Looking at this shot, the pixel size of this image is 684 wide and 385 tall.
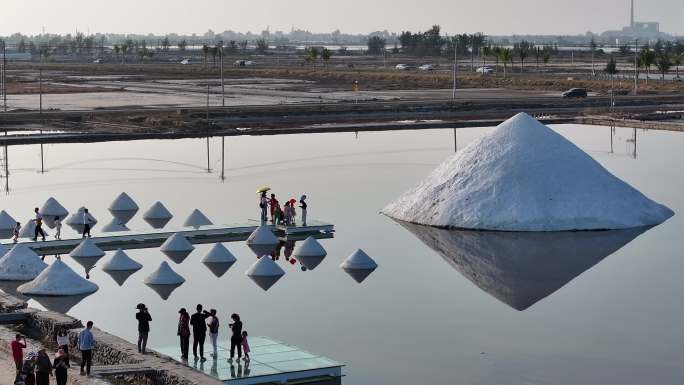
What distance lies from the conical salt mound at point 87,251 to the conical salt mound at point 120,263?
3.23ft

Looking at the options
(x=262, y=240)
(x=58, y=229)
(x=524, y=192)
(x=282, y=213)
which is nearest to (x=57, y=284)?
(x=58, y=229)

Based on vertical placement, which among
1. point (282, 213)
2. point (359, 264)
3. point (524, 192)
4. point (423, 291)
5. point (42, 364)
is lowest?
point (423, 291)

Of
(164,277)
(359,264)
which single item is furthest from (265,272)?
(164,277)

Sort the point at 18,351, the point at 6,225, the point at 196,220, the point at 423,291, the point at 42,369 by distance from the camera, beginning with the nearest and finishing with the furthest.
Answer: the point at 42,369 → the point at 18,351 → the point at 423,291 → the point at 6,225 → the point at 196,220

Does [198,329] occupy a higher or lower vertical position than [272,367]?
higher

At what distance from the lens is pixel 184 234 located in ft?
100

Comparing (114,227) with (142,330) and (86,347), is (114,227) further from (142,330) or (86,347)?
(86,347)

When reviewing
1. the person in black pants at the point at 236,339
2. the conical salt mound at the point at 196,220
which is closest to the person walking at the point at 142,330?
the person in black pants at the point at 236,339

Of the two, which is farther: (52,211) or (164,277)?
(52,211)

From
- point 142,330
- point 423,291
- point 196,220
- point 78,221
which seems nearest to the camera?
point 142,330

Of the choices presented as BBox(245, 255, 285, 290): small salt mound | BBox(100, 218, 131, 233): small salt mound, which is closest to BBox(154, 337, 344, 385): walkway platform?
BBox(245, 255, 285, 290): small salt mound

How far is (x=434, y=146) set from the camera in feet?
167

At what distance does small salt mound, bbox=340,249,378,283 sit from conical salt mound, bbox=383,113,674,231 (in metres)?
4.70

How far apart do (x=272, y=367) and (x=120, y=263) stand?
9371 mm
